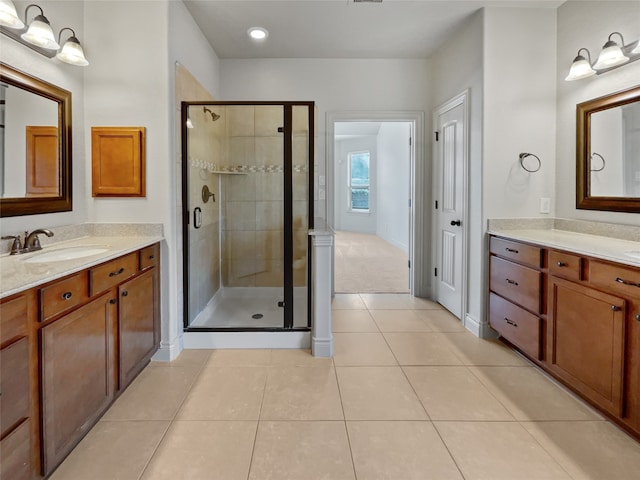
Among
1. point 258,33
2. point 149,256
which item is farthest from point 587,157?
point 149,256

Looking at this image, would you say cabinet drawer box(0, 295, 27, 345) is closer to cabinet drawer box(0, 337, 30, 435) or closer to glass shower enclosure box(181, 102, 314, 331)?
cabinet drawer box(0, 337, 30, 435)

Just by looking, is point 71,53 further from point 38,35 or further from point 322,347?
point 322,347

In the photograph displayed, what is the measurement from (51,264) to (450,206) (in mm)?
3332

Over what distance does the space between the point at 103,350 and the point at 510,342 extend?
8.98ft

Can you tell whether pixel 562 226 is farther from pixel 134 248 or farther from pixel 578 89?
pixel 134 248

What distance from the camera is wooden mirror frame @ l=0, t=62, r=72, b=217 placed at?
6.50 ft

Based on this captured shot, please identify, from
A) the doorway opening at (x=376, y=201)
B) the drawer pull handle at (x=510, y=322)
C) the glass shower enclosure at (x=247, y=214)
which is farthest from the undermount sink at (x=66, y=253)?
the drawer pull handle at (x=510, y=322)

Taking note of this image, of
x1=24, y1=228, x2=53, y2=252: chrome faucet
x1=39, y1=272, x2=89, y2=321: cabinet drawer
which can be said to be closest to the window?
x1=24, y1=228, x2=53, y2=252: chrome faucet

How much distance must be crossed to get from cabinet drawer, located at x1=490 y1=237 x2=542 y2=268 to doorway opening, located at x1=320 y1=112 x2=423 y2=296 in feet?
4.84

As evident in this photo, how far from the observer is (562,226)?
3.08m

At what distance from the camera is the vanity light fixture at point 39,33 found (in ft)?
6.49

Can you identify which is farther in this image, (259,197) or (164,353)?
(259,197)

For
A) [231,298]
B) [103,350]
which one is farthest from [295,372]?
[231,298]

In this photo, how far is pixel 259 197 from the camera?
3596 mm
